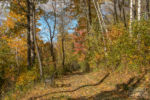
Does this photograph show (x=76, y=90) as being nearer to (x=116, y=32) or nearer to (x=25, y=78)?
(x=25, y=78)

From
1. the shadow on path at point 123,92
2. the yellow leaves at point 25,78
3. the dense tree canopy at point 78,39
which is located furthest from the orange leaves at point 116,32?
the yellow leaves at point 25,78

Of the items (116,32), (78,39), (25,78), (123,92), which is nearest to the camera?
(123,92)

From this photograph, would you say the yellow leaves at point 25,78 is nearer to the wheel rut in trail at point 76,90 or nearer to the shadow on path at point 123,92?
the wheel rut in trail at point 76,90

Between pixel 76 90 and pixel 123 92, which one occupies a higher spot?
pixel 123 92

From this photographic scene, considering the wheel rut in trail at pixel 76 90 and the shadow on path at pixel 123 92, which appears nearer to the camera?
the shadow on path at pixel 123 92

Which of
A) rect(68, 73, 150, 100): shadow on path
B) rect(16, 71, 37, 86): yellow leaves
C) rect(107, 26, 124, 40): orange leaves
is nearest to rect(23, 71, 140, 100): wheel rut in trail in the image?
rect(68, 73, 150, 100): shadow on path

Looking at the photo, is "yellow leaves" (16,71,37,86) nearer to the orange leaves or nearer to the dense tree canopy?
the dense tree canopy

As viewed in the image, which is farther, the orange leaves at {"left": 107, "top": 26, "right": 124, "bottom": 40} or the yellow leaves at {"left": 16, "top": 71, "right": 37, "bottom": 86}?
the yellow leaves at {"left": 16, "top": 71, "right": 37, "bottom": 86}

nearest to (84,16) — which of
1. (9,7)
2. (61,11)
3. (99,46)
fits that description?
(61,11)

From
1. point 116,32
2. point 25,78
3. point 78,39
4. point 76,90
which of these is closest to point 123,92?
point 76,90

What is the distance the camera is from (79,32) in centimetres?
1823

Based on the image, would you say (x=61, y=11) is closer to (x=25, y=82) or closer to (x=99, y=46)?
(x=99, y=46)

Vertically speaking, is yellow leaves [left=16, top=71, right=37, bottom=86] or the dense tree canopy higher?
the dense tree canopy

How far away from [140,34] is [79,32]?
13063 mm
